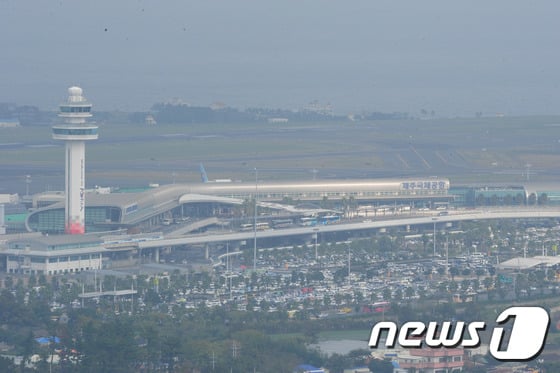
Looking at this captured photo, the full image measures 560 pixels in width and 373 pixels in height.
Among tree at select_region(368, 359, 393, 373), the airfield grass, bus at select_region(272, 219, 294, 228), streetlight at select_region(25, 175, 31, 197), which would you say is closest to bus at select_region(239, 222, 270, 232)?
bus at select_region(272, 219, 294, 228)

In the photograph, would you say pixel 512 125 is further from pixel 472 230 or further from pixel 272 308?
pixel 272 308

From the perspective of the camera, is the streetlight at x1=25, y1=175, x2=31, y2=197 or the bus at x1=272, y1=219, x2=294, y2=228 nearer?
the bus at x1=272, y1=219, x2=294, y2=228

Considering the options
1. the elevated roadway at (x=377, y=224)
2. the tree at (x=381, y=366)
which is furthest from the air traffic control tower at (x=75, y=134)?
the tree at (x=381, y=366)

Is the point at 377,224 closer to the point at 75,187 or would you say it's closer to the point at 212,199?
the point at 212,199

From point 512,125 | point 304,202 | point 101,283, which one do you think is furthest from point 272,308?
point 512,125

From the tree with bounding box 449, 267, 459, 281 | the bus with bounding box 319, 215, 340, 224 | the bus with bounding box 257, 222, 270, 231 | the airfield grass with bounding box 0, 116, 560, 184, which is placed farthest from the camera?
the airfield grass with bounding box 0, 116, 560, 184

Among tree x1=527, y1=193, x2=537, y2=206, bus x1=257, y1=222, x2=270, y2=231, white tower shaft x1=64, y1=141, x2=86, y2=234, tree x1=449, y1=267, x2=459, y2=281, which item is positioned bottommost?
tree x1=449, y1=267, x2=459, y2=281

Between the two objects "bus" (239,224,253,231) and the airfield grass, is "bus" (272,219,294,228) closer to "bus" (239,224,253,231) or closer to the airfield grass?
"bus" (239,224,253,231)

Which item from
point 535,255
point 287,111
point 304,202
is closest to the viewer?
point 535,255
